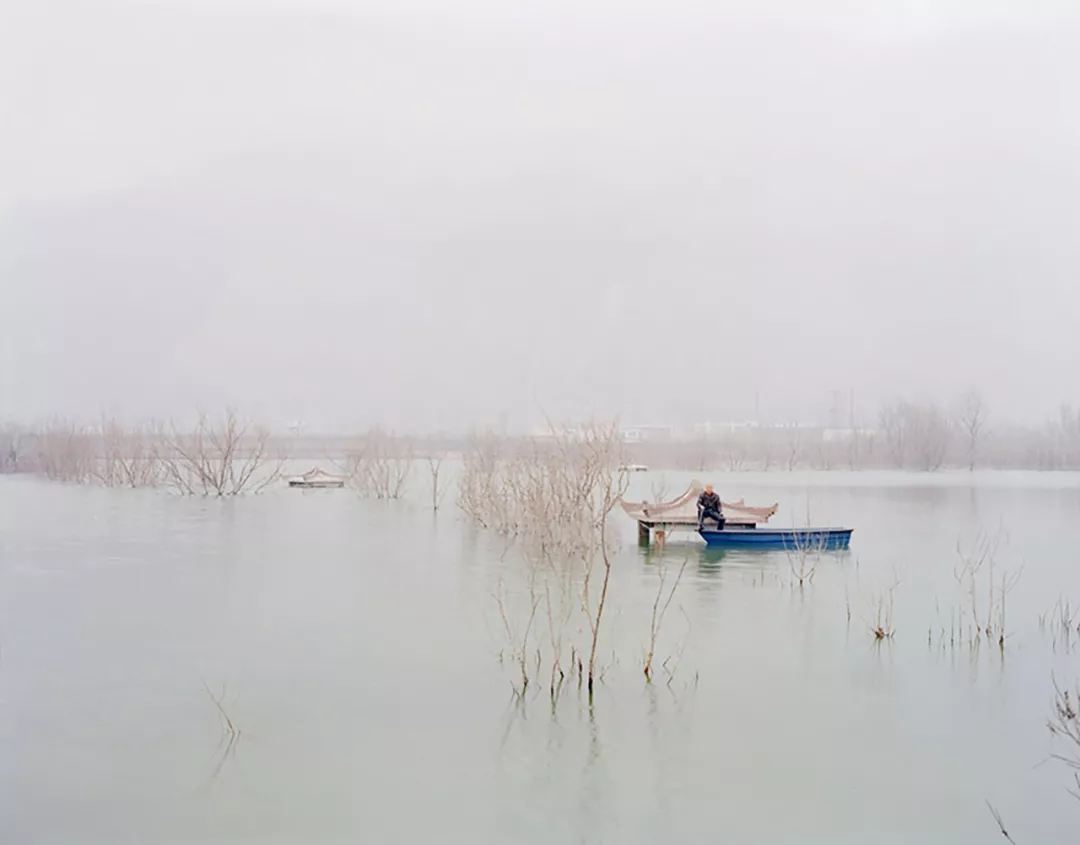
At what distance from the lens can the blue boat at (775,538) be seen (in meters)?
7.09

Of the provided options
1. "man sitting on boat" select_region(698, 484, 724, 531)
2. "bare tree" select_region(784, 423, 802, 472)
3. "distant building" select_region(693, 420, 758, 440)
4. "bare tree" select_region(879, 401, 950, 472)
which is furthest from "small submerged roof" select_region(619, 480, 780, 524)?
"bare tree" select_region(879, 401, 950, 472)

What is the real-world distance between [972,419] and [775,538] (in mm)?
6093

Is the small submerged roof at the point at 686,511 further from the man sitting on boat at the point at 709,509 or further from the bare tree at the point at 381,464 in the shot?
the bare tree at the point at 381,464

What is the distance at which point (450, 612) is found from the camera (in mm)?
5035

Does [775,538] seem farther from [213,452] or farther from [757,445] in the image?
[213,452]

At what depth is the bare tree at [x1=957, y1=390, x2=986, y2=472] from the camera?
1177cm

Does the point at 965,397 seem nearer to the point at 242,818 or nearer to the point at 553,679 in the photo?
the point at 553,679

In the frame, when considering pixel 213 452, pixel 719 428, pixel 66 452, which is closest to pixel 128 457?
pixel 66 452

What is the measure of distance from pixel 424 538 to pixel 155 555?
89.5 inches

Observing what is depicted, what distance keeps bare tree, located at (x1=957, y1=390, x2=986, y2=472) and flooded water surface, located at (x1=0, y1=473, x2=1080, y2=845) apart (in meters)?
5.59

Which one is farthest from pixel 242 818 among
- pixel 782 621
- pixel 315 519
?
pixel 315 519

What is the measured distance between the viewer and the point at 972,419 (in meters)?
12.0

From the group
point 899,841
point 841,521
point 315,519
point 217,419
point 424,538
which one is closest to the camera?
point 899,841

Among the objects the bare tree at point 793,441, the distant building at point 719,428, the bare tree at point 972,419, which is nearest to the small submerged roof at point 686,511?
the distant building at point 719,428
